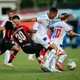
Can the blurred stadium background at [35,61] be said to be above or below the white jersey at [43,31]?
below

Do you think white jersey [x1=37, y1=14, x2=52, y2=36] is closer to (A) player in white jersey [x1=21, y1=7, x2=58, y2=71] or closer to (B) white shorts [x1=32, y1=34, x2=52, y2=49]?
(A) player in white jersey [x1=21, y1=7, x2=58, y2=71]

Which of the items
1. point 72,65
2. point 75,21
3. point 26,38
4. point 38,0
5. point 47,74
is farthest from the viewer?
point 38,0

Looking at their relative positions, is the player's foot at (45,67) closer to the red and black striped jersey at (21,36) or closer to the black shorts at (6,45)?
the red and black striped jersey at (21,36)

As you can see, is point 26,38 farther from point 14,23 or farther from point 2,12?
point 2,12

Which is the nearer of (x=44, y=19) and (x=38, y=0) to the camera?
(x=44, y=19)

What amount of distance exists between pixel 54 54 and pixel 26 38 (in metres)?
1.04

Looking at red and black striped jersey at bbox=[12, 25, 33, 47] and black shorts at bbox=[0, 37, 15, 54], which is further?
black shorts at bbox=[0, 37, 15, 54]

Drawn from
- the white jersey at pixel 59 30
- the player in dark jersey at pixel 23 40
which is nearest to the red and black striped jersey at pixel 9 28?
the player in dark jersey at pixel 23 40

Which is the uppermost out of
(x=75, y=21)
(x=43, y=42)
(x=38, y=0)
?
(x=43, y=42)

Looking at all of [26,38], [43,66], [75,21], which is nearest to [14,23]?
[26,38]

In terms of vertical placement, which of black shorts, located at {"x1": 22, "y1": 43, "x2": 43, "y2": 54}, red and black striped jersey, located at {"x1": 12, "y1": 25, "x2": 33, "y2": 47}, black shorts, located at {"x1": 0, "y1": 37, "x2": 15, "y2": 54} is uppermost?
red and black striped jersey, located at {"x1": 12, "y1": 25, "x2": 33, "y2": 47}

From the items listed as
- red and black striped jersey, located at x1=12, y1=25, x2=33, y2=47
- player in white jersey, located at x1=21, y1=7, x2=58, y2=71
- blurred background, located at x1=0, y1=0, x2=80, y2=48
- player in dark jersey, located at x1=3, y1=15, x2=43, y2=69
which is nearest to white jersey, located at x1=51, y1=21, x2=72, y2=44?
player in white jersey, located at x1=21, y1=7, x2=58, y2=71

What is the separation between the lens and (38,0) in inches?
3472

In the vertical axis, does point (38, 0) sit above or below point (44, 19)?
below
